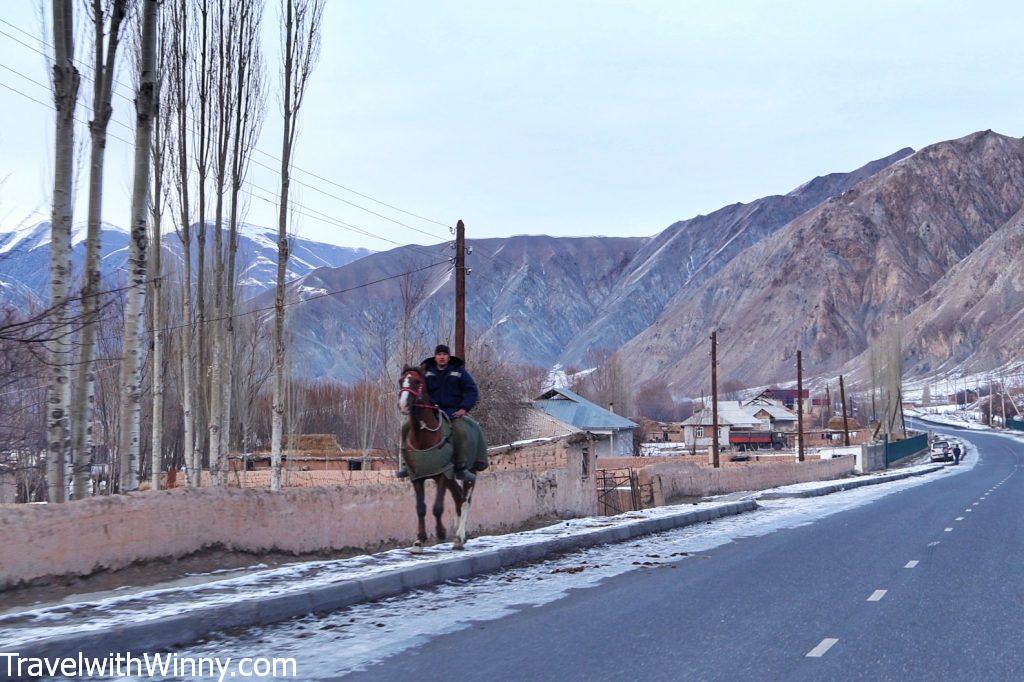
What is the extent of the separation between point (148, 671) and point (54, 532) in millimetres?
3205

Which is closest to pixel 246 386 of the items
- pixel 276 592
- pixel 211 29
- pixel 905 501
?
pixel 211 29

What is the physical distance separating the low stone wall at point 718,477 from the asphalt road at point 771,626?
2275cm

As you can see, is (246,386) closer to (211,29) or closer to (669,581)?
(211,29)

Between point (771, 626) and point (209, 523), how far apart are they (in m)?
6.17

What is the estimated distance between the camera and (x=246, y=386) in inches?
2216

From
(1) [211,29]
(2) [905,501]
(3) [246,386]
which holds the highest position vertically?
(1) [211,29]

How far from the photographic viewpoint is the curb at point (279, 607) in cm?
754

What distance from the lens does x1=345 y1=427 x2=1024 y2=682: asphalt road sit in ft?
24.3

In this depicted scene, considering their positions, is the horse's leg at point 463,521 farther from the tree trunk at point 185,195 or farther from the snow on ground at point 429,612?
the tree trunk at point 185,195

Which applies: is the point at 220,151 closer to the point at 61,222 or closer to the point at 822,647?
the point at 61,222

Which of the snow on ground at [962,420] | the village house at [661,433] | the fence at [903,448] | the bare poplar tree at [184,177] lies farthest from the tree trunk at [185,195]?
the snow on ground at [962,420]

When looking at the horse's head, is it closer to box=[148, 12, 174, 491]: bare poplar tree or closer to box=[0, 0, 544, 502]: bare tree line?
box=[0, 0, 544, 502]: bare tree line

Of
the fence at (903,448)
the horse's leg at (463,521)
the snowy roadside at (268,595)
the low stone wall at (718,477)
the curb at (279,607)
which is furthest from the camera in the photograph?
the fence at (903,448)

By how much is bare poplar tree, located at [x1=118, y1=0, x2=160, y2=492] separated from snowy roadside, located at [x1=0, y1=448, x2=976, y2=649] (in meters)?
3.33
